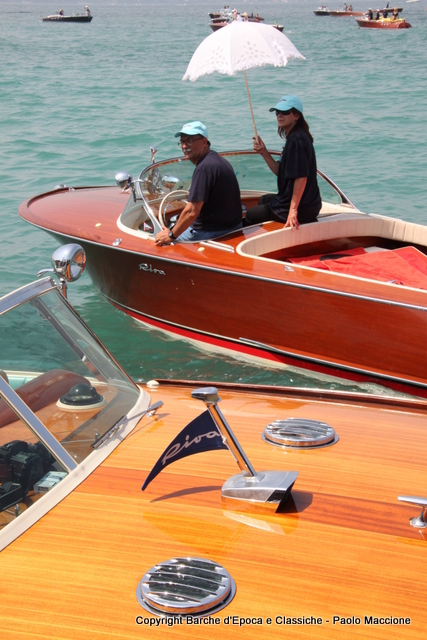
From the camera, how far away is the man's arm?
5.12 meters

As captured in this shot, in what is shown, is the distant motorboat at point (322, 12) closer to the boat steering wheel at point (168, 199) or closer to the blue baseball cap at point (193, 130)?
the boat steering wheel at point (168, 199)

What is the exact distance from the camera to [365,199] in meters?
10.4

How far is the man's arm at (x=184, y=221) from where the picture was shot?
5.12m

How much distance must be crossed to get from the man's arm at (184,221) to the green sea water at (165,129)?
2.84 ft

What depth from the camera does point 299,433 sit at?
247cm

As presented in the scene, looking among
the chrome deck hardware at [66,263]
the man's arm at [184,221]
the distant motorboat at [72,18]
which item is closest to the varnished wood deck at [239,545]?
the chrome deck hardware at [66,263]

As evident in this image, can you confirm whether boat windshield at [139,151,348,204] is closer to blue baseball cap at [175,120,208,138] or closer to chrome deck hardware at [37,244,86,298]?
blue baseball cap at [175,120,208,138]

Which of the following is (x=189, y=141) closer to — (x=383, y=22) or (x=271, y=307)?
(x=271, y=307)

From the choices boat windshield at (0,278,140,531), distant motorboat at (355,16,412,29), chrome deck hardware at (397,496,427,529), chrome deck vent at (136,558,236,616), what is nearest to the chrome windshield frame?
boat windshield at (0,278,140,531)

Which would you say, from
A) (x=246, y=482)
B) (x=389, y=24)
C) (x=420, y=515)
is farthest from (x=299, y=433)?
(x=389, y=24)

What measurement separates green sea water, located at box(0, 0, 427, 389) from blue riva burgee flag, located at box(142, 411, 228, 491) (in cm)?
299

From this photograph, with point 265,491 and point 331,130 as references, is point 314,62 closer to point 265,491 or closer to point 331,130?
point 331,130

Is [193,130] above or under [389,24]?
under

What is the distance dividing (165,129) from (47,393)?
1306 centimetres
